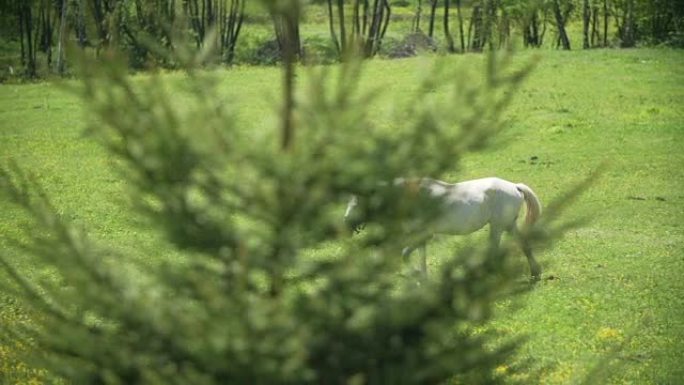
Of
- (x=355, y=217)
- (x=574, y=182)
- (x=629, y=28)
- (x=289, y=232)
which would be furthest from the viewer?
(x=629, y=28)

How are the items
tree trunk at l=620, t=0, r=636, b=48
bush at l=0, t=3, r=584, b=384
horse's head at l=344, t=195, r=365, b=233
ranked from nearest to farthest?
bush at l=0, t=3, r=584, b=384 → horse's head at l=344, t=195, r=365, b=233 → tree trunk at l=620, t=0, r=636, b=48

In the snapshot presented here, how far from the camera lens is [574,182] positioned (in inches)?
998

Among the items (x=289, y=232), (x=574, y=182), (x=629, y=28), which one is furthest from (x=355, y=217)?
(x=629, y=28)

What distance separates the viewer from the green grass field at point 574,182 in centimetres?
1268

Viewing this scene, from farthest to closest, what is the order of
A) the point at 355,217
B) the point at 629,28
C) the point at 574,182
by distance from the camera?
the point at 629,28 < the point at 574,182 < the point at 355,217

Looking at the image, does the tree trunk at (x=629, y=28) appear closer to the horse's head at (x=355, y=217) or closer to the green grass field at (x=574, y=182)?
the green grass field at (x=574, y=182)

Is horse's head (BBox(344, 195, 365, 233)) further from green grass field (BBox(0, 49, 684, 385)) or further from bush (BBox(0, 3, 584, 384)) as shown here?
green grass field (BBox(0, 49, 684, 385))

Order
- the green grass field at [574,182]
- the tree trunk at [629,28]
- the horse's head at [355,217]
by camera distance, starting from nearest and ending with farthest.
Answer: the horse's head at [355,217] < the green grass field at [574,182] < the tree trunk at [629,28]

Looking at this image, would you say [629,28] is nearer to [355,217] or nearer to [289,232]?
[355,217]

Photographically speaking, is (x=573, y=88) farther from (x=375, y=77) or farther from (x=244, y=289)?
(x=244, y=289)

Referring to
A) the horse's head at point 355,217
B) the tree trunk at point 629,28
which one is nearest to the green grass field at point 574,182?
the horse's head at point 355,217

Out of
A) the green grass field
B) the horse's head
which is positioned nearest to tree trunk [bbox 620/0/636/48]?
the green grass field

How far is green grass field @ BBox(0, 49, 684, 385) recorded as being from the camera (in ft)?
41.6

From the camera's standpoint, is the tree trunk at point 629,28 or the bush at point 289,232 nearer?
the bush at point 289,232
